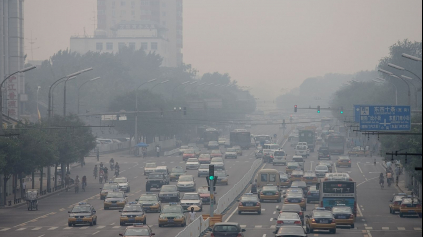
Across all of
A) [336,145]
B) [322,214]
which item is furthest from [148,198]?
[336,145]

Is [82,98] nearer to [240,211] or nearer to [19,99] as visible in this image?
[19,99]

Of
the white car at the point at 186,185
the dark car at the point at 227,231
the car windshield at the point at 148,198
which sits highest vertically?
the dark car at the point at 227,231

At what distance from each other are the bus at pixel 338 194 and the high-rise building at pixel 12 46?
190 ft

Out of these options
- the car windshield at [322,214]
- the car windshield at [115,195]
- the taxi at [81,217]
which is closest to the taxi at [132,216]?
the taxi at [81,217]

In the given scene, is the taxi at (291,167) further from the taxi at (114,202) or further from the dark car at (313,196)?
the taxi at (114,202)

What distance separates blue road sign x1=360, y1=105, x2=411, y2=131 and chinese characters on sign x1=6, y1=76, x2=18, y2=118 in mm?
56170

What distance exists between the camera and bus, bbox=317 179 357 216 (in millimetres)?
47344

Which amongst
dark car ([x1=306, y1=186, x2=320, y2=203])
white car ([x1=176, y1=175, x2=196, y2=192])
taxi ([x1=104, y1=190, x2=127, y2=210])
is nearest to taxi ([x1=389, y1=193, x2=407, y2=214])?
dark car ([x1=306, y1=186, x2=320, y2=203])

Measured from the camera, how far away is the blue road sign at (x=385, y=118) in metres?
46.2

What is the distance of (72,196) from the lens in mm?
66125

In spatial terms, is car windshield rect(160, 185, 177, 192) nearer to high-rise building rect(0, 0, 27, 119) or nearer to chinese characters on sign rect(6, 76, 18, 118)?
chinese characters on sign rect(6, 76, 18, 118)

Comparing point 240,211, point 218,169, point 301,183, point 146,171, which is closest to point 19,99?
point 146,171

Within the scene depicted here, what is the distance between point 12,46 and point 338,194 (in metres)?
66.9

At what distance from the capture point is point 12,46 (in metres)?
103
